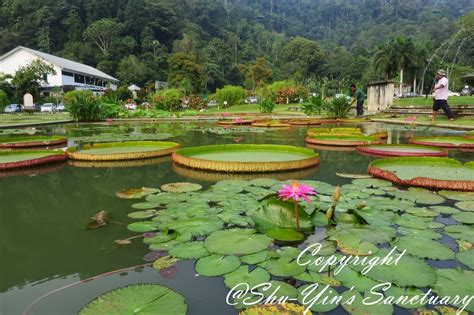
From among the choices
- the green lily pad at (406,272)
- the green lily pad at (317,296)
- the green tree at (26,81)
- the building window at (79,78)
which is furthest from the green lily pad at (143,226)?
the building window at (79,78)

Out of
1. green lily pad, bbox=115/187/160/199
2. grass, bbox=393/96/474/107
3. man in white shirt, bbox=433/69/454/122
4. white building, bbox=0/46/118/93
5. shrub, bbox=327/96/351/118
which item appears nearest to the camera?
green lily pad, bbox=115/187/160/199

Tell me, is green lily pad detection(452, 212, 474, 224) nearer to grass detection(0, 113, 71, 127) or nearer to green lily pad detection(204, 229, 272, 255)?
green lily pad detection(204, 229, 272, 255)

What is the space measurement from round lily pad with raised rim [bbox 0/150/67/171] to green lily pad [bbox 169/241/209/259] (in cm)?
377

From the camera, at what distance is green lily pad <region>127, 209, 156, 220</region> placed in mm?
2950

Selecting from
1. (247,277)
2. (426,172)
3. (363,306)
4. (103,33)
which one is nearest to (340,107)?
(426,172)

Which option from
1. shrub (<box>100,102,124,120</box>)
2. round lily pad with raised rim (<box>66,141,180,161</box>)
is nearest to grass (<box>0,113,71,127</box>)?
shrub (<box>100,102,124,120</box>)

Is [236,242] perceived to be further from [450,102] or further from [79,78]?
[79,78]

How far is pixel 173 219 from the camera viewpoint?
285 cm

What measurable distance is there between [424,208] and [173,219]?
205cm

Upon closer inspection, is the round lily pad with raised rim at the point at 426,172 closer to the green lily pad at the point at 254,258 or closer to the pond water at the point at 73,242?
the pond water at the point at 73,242

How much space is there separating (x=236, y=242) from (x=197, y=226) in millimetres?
413

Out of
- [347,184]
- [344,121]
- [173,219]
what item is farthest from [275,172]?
[344,121]

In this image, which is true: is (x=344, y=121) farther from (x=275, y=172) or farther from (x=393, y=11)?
(x=393, y=11)

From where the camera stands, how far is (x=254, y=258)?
7.04ft
